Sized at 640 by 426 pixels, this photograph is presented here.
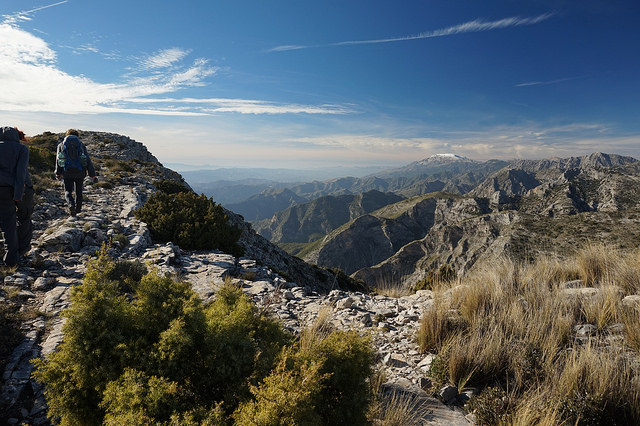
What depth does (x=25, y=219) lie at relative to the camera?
7.80 metres

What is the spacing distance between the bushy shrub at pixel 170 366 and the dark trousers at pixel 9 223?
6913mm

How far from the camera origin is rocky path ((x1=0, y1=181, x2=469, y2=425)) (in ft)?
12.9

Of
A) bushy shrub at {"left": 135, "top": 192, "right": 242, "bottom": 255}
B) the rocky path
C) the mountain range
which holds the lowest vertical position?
the mountain range

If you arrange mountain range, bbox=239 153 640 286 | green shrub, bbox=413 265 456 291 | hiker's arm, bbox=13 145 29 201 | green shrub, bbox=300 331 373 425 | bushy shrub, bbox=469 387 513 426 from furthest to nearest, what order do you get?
mountain range, bbox=239 153 640 286 < green shrub, bbox=413 265 456 291 < hiker's arm, bbox=13 145 29 201 < bushy shrub, bbox=469 387 513 426 < green shrub, bbox=300 331 373 425

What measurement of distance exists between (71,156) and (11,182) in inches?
198

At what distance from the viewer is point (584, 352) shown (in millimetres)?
4160

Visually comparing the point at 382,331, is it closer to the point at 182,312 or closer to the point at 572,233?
the point at 182,312

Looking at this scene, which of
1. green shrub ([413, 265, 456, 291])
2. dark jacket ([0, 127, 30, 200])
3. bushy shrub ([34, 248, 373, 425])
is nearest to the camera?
bushy shrub ([34, 248, 373, 425])

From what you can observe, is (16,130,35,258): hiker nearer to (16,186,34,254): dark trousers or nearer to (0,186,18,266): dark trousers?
(16,186,34,254): dark trousers

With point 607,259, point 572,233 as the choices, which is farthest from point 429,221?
point 607,259

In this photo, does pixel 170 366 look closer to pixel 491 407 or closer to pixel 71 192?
pixel 491 407

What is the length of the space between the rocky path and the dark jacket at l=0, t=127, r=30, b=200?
6.98ft

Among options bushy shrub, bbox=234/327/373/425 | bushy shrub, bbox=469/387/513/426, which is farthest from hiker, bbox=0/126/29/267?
bushy shrub, bbox=469/387/513/426

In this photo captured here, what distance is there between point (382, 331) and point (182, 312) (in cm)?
456
